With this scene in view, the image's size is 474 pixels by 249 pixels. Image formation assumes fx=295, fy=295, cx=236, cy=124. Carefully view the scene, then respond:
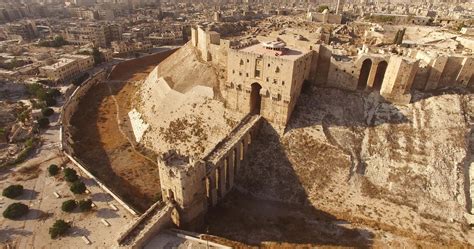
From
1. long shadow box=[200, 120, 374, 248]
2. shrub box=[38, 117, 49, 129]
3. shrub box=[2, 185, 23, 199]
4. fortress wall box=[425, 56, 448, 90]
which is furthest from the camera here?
shrub box=[38, 117, 49, 129]

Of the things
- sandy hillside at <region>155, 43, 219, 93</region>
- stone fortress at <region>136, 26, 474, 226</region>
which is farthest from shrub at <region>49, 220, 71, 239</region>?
sandy hillside at <region>155, 43, 219, 93</region>

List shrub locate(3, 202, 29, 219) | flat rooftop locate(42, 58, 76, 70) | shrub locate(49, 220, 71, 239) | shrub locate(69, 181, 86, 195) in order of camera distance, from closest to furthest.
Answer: shrub locate(49, 220, 71, 239) → shrub locate(3, 202, 29, 219) → shrub locate(69, 181, 86, 195) → flat rooftop locate(42, 58, 76, 70)

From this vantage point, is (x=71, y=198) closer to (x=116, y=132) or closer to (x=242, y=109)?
(x=116, y=132)

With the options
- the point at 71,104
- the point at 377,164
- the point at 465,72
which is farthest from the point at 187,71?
the point at 465,72

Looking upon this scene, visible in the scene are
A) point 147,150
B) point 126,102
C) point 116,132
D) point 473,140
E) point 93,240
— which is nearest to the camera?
point 93,240

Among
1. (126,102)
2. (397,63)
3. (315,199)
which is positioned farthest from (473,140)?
(126,102)

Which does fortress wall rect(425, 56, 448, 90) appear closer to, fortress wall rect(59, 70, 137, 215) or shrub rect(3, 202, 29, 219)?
fortress wall rect(59, 70, 137, 215)

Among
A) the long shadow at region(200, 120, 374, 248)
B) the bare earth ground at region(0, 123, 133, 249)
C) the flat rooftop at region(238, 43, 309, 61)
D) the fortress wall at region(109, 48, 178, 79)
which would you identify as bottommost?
the fortress wall at region(109, 48, 178, 79)
